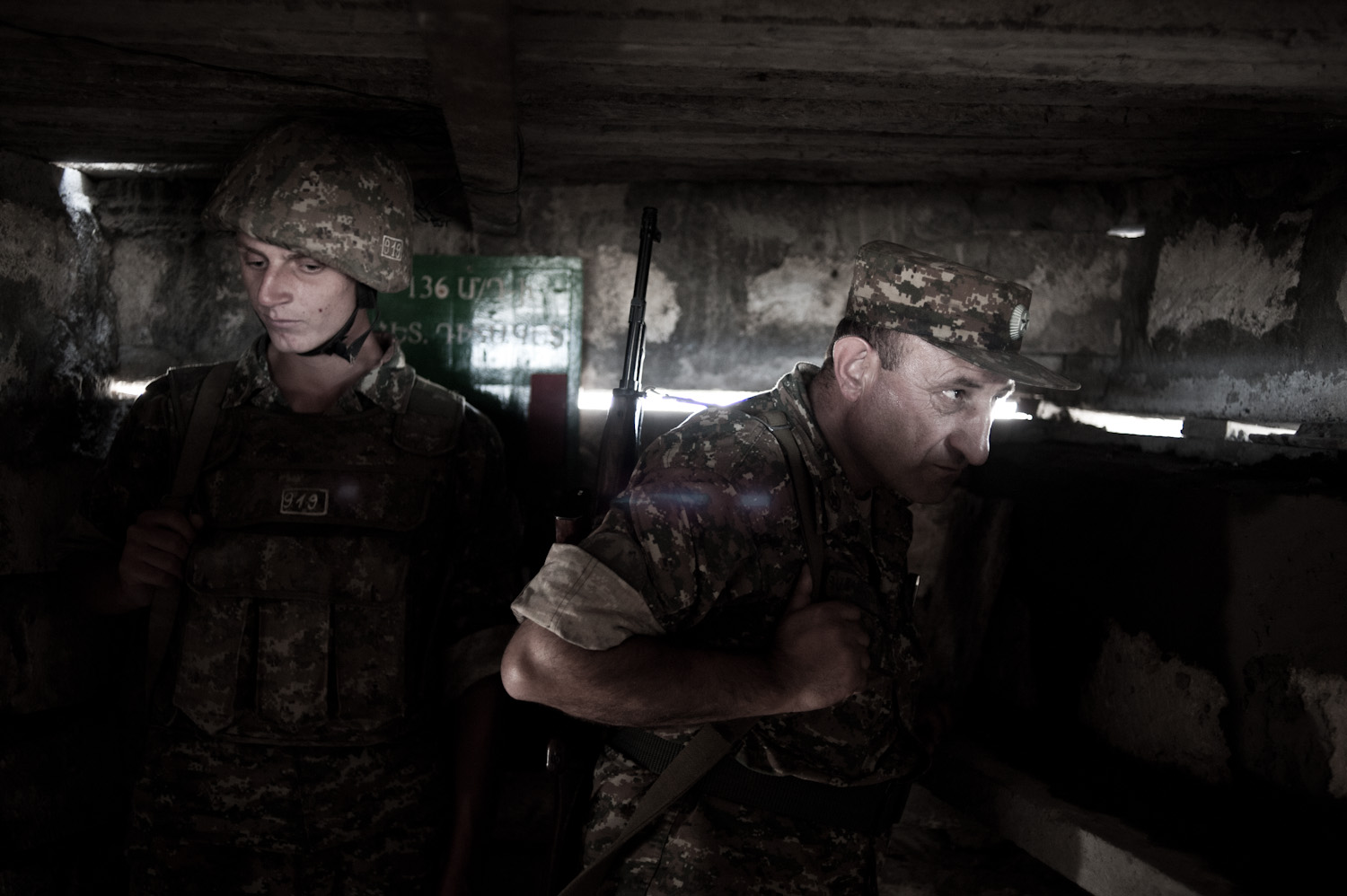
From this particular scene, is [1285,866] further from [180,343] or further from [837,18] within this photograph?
[180,343]

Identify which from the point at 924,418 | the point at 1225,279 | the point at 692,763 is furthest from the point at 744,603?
the point at 1225,279

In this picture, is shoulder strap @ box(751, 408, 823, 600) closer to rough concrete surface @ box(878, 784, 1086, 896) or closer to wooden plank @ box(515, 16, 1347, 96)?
wooden plank @ box(515, 16, 1347, 96)

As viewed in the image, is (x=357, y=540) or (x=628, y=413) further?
(x=628, y=413)

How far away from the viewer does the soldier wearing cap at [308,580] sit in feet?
7.04

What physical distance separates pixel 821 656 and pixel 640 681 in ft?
1.07

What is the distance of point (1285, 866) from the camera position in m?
1.90

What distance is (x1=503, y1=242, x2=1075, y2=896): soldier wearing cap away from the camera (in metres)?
1.46

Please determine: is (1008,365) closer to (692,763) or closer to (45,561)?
(692,763)

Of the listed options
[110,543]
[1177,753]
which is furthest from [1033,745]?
[110,543]

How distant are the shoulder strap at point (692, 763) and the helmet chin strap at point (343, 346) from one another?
132cm

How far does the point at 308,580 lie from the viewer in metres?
2.18

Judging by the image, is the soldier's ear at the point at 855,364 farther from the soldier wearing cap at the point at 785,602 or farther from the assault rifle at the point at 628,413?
the assault rifle at the point at 628,413

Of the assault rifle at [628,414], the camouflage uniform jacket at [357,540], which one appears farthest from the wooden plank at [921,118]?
the camouflage uniform jacket at [357,540]

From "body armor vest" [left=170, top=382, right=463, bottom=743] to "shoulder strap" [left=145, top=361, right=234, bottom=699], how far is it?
3 centimetres
